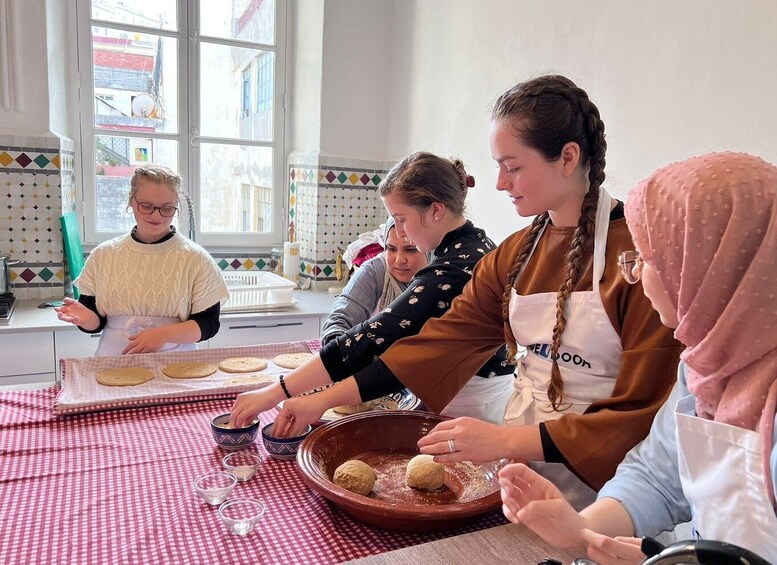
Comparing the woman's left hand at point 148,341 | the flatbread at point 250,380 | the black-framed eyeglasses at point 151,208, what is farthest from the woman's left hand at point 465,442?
the black-framed eyeglasses at point 151,208

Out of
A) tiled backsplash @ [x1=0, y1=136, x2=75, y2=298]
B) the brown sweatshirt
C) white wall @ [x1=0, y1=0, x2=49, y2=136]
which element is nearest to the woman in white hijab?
the brown sweatshirt

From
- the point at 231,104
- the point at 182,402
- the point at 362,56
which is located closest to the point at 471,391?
the point at 182,402

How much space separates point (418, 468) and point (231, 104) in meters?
3.15

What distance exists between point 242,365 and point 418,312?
2.07ft

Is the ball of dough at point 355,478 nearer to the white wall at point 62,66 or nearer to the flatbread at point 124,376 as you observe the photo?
the flatbread at point 124,376

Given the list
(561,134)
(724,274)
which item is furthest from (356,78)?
(724,274)

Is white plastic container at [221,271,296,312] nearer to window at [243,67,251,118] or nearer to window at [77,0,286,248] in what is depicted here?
window at [77,0,286,248]

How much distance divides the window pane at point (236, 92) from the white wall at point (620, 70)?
1.13 metres

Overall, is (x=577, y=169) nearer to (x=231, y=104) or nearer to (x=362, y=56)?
(x=362, y=56)

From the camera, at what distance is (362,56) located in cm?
353

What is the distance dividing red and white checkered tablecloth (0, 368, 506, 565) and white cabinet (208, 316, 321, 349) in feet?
4.91

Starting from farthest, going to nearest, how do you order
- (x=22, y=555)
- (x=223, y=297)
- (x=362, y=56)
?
1. (x=362, y=56)
2. (x=223, y=297)
3. (x=22, y=555)

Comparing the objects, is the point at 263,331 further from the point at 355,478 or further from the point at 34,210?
the point at 355,478

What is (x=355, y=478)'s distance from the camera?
3.58 feet
